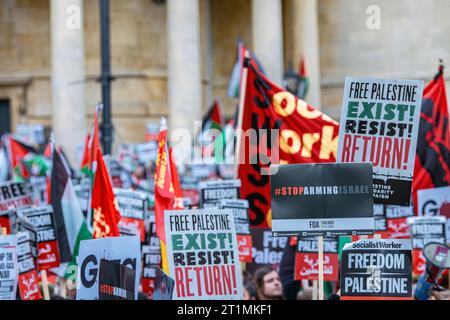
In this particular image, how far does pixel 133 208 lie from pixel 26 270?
115 inches

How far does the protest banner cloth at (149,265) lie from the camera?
48.5 ft

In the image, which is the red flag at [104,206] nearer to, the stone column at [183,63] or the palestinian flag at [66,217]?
the palestinian flag at [66,217]

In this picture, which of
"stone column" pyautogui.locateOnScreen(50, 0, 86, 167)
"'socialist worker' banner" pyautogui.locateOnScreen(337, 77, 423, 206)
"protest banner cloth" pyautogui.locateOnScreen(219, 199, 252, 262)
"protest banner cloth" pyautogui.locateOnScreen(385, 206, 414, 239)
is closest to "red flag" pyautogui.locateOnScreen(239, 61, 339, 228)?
"protest banner cloth" pyautogui.locateOnScreen(219, 199, 252, 262)

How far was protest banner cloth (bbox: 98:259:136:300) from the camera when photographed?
9.95 meters

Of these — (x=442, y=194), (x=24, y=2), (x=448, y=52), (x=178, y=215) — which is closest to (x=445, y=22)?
(x=448, y=52)

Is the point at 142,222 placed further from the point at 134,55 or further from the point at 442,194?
the point at 134,55

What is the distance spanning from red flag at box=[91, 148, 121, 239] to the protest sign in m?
2.32

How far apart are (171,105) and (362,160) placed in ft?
79.5

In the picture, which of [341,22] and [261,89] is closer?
[261,89]

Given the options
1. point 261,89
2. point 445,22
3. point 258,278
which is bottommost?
point 258,278

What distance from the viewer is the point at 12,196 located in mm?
16234

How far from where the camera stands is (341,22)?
1626 inches

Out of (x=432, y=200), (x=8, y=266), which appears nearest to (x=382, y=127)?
(x=8, y=266)

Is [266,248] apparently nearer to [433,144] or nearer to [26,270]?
[433,144]
